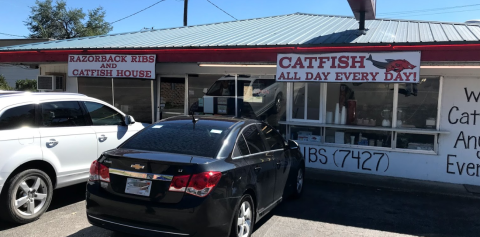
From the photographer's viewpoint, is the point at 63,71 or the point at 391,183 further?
the point at 63,71

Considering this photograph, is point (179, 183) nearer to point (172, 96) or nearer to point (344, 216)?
point (344, 216)

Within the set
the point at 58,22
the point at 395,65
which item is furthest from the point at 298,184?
the point at 58,22

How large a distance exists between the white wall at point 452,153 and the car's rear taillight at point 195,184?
5.55 meters

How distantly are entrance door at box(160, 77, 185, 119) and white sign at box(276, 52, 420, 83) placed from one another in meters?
3.88

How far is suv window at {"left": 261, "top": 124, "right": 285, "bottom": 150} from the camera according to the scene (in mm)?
5383

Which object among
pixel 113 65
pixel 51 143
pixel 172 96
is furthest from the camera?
pixel 172 96

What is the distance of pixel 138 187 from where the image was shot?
3.84 metres

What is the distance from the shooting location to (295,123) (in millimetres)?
8875

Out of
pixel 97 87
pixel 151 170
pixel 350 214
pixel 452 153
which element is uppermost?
pixel 97 87

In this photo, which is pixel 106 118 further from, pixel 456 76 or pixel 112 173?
pixel 456 76

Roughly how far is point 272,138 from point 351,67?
2408 millimetres

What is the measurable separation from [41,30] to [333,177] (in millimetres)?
46279

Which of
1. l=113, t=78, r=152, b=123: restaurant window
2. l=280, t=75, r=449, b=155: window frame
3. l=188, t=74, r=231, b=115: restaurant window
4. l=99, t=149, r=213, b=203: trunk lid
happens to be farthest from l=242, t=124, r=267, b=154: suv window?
l=113, t=78, r=152, b=123: restaurant window

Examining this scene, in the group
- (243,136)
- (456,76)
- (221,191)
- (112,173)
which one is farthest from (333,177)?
(112,173)
